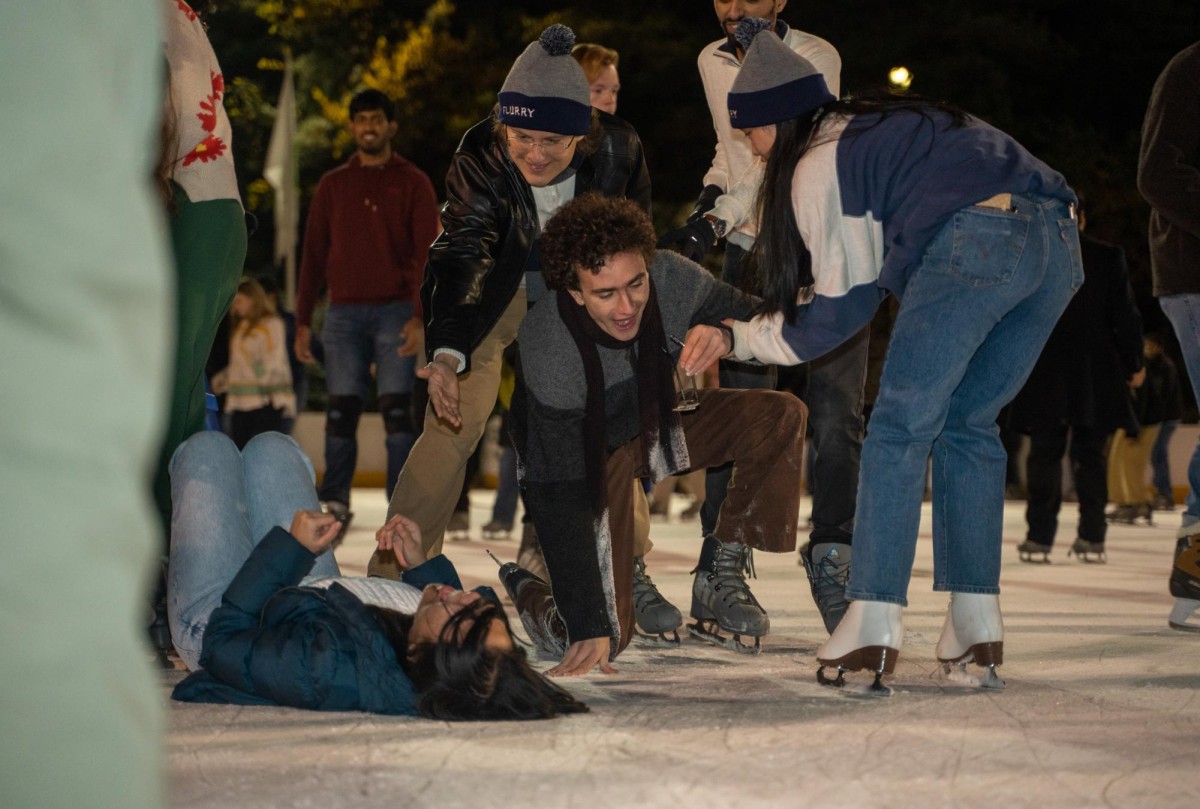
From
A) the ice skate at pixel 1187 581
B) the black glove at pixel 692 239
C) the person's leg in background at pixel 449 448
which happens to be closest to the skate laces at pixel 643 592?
the person's leg in background at pixel 449 448

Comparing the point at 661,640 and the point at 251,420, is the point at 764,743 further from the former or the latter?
the point at 251,420

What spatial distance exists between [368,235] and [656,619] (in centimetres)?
390

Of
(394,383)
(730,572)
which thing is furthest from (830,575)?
(394,383)

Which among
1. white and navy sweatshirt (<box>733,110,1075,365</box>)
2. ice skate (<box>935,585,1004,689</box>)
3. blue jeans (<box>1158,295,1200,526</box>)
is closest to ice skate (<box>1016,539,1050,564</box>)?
blue jeans (<box>1158,295,1200,526</box>)

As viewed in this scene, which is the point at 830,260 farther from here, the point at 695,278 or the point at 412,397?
the point at 412,397

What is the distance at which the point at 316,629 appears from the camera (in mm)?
3258

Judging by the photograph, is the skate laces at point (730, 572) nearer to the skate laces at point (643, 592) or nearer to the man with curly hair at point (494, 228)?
the skate laces at point (643, 592)

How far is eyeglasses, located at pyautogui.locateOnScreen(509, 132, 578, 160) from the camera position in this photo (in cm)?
478

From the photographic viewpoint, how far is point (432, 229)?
8141mm

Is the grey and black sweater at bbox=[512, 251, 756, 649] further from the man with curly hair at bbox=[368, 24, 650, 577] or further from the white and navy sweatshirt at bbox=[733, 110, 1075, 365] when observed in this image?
the white and navy sweatshirt at bbox=[733, 110, 1075, 365]

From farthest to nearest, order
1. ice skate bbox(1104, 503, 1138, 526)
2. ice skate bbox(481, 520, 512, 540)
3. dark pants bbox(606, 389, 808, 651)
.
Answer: ice skate bbox(1104, 503, 1138, 526) → ice skate bbox(481, 520, 512, 540) → dark pants bbox(606, 389, 808, 651)

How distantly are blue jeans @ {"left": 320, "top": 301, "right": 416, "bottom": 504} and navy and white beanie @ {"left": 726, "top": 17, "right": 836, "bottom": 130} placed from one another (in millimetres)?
4243

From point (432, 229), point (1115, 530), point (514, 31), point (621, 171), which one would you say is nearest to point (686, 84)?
point (514, 31)

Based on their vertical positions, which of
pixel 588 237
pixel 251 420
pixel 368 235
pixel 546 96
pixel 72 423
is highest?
pixel 546 96
